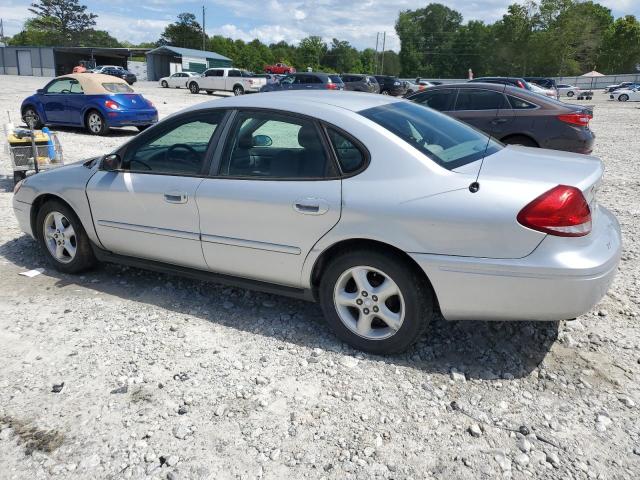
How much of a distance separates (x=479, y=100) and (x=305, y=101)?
6.71 metres

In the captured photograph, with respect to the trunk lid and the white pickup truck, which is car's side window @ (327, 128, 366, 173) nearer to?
the trunk lid

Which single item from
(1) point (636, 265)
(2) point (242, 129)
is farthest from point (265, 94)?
(1) point (636, 265)

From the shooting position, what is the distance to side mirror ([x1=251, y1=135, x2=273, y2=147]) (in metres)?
3.77

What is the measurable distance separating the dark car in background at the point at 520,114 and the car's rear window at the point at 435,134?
5.31 meters

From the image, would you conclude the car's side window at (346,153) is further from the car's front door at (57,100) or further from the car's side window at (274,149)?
the car's front door at (57,100)

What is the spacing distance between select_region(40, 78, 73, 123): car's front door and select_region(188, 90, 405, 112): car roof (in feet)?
38.8

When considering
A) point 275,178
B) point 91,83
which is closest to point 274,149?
point 275,178

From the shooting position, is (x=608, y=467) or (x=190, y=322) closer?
(x=608, y=467)

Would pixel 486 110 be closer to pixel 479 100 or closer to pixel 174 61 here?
pixel 479 100

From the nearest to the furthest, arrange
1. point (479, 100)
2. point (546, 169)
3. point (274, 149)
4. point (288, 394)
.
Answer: point (288, 394) < point (546, 169) < point (274, 149) < point (479, 100)

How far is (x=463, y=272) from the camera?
9.55ft

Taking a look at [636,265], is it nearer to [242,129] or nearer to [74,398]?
[242,129]

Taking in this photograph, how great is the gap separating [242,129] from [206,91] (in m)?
36.4

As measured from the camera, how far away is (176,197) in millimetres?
3799
